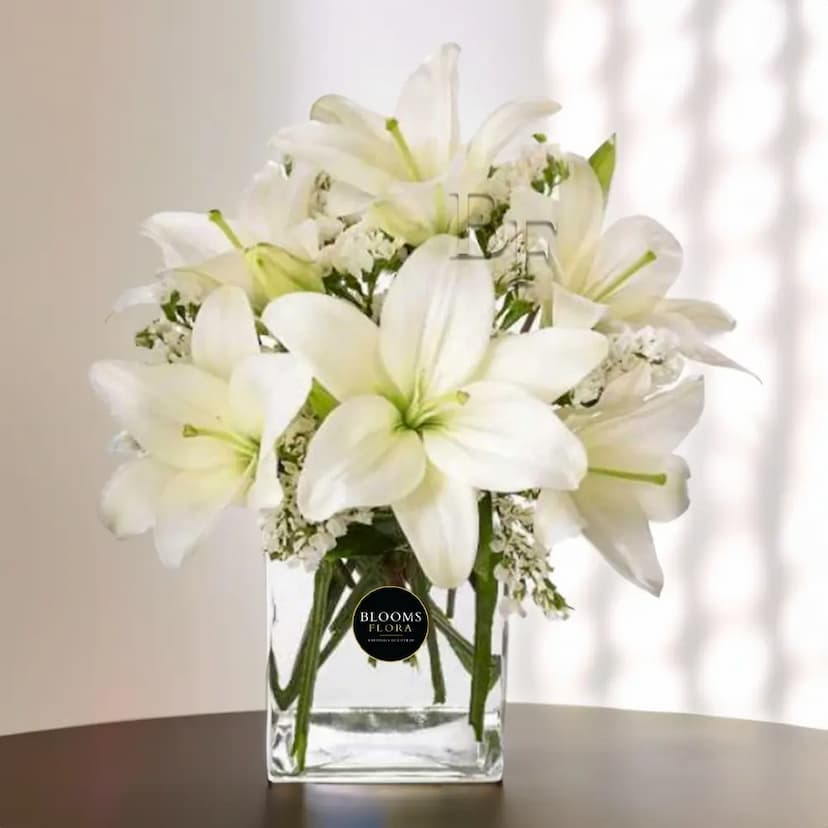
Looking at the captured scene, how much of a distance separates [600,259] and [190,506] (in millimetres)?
297

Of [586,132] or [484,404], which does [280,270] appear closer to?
[484,404]

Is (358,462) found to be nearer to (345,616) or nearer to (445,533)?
(445,533)

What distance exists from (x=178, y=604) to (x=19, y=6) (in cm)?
77

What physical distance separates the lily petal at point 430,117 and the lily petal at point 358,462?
175 millimetres

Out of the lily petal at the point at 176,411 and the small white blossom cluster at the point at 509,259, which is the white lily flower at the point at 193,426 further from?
the small white blossom cluster at the point at 509,259

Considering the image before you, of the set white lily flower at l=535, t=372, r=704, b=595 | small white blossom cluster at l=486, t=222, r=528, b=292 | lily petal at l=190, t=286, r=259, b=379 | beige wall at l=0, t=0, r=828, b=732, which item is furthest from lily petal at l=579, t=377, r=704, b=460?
beige wall at l=0, t=0, r=828, b=732

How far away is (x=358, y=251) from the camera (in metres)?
0.94

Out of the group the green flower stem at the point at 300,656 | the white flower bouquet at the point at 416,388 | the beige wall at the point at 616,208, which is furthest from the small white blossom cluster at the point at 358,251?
A: the beige wall at the point at 616,208

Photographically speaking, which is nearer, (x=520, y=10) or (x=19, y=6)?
(x=19, y=6)

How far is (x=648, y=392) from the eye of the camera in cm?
94

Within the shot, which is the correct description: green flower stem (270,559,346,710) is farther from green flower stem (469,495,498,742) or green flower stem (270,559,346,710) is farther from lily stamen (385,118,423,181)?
lily stamen (385,118,423,181)

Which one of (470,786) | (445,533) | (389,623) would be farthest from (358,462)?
(470,786)

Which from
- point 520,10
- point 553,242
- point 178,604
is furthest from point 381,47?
point 553,242

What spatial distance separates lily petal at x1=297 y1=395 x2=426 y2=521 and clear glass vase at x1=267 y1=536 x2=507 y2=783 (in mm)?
131
